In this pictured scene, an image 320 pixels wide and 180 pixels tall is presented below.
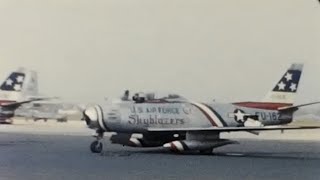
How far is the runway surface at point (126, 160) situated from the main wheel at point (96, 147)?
3 cm

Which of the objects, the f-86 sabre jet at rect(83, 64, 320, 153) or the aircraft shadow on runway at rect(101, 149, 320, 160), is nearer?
the aircraft shadow on runway at rect(101, 149, 320, 160)

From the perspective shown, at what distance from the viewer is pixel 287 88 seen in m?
3.10

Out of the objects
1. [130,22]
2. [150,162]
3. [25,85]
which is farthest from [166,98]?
[25,85]

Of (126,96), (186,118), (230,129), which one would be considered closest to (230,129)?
(230,129)

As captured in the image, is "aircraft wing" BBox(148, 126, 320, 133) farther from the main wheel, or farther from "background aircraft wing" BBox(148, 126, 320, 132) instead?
the main wheel

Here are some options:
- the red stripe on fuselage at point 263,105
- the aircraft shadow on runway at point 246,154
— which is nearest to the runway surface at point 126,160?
the aircraft shadow on runway at point 246,154

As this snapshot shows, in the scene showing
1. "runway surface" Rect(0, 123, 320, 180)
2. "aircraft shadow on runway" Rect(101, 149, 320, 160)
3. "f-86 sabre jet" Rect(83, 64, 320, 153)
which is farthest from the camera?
"f-86 sabre jet" Rect(83, 64, 320, 153)

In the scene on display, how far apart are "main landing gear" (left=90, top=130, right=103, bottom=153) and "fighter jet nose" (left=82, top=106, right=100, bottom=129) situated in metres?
0.05

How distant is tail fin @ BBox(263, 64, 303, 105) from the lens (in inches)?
120

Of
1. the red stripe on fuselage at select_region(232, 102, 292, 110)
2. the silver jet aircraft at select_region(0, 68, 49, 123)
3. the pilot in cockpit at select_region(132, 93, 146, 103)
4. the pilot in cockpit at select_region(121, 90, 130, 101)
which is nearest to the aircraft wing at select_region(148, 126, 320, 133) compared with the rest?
the red stripe on fuselage at select_region(232, 102, 292, 110)

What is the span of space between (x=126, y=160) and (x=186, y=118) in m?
0.75

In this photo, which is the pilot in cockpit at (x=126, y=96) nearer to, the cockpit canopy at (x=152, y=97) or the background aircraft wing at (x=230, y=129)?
the cockpit canopy at (x=152, y=97)

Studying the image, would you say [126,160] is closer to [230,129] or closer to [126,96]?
[126,96]

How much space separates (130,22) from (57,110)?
504mm
